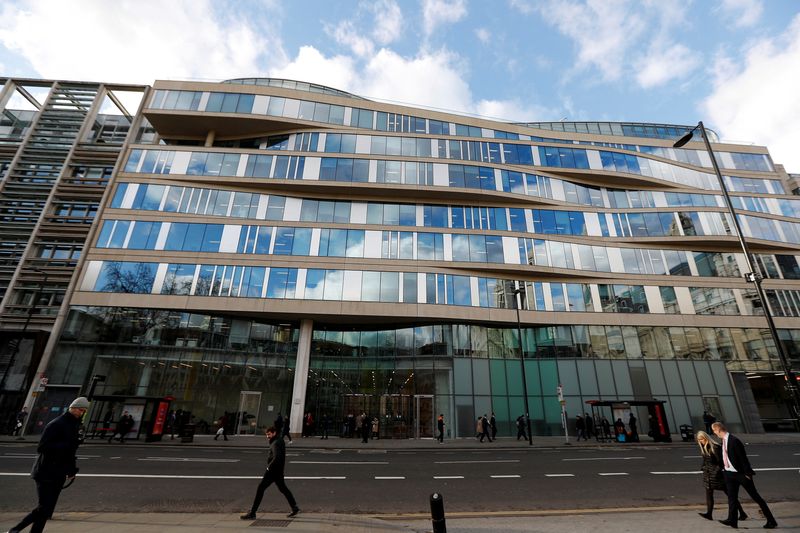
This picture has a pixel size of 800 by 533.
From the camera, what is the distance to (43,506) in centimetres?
515

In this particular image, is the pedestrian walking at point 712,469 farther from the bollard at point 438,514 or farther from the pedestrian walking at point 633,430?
the pedestrian walking at point 633,430

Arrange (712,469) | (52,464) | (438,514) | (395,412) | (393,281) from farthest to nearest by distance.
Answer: (393,281), (395,412), (712,469), (52,464), (438,514)

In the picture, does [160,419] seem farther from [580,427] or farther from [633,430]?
[633,430]

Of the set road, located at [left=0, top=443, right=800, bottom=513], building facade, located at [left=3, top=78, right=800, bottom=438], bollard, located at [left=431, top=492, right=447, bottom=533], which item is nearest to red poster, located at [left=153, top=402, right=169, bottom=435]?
building facade, located at [left=3, top=78, right=800, bottom=438]

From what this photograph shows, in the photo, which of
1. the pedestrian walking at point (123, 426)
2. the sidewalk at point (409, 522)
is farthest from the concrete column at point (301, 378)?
the sidewalk at point (409, 522)

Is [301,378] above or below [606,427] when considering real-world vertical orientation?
above

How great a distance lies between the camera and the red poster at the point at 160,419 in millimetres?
21109

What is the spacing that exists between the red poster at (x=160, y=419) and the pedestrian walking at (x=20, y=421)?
9921mm

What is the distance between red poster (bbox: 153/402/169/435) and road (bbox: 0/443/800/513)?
6047 millimetres

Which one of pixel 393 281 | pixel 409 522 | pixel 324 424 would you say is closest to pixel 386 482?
pixel 409 522

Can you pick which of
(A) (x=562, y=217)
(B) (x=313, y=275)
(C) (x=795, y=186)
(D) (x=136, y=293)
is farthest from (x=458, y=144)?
(C) (x=795, y=186)

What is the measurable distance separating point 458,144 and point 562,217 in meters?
11.3

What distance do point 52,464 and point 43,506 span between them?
517mm

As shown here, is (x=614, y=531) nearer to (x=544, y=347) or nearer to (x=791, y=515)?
(x=791, y=515)
